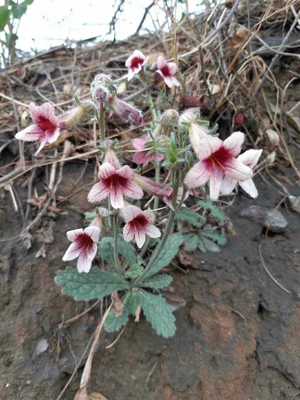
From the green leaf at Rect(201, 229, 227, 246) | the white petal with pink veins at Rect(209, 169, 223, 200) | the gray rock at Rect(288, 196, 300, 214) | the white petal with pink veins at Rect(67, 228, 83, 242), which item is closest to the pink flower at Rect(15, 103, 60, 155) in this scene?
the white petal with pink veins at Rect(67, 228, 83, 242)

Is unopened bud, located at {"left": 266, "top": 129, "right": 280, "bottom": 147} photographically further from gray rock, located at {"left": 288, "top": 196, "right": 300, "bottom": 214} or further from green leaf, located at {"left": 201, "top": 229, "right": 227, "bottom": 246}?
green leaf, located at {"left": 201, "top": 229, "right": 227, "bottom": 246}

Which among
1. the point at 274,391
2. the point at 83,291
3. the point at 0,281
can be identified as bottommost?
the point at 274,391

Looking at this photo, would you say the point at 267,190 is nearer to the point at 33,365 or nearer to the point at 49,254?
the point at 49,254

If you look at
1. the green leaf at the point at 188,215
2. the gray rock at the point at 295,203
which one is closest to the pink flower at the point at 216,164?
the green leaf at the point at 188,215

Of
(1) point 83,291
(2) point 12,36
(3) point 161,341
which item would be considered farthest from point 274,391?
(2) point 12,36

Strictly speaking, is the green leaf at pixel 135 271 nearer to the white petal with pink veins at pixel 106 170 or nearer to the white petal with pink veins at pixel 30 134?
the white petal with pink veins at pixel 106 170
